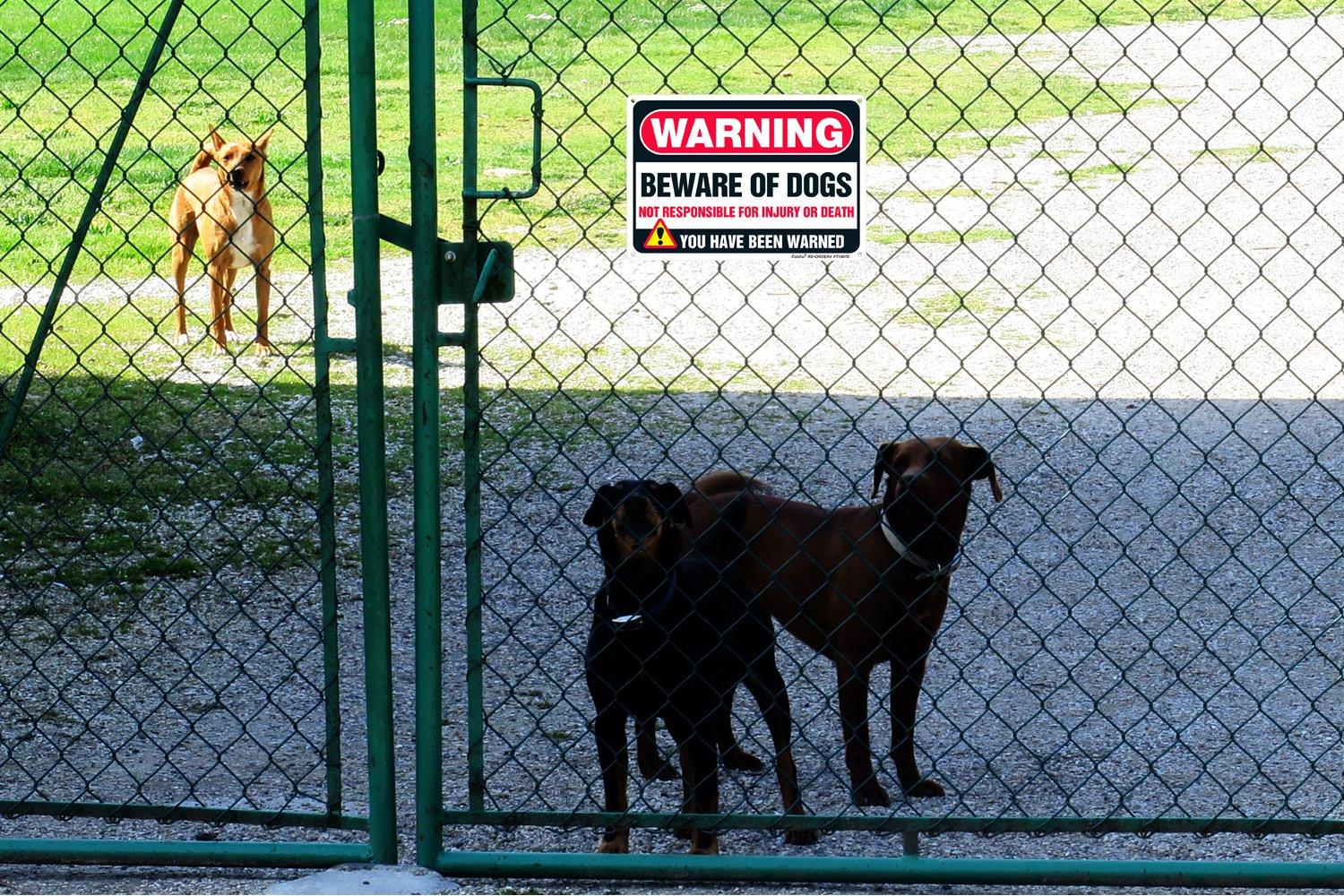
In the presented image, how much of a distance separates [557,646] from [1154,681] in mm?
1893

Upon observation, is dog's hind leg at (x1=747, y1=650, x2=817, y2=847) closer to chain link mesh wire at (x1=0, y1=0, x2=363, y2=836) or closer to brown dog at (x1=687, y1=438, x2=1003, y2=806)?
brown dog at (x1=687, y1=438, x2=1003, y2=806)

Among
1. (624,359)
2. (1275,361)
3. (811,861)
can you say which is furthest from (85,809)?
(1275,361)

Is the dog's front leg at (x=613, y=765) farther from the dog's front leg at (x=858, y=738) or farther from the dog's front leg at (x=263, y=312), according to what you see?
the dog's front leg at (x=263, y=312)

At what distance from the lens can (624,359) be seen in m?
8.54

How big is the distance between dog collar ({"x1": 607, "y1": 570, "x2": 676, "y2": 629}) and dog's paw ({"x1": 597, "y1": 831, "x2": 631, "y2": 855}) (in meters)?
0.46

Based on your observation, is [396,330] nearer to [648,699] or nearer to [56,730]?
[56,730]

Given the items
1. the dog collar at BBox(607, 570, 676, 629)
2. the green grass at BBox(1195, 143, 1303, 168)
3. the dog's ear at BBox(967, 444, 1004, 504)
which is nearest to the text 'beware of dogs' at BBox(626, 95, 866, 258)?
the dog collar at BBox(607, 570, 676, 629)

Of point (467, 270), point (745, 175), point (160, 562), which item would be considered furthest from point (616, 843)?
point (160, 562)

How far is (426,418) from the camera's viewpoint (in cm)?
295

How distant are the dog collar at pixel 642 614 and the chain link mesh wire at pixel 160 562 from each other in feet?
2.14

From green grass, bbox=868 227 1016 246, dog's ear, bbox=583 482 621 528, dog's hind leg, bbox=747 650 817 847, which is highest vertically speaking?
green grass, bbox=868 227 1016 246

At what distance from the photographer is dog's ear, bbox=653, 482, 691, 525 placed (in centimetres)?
356

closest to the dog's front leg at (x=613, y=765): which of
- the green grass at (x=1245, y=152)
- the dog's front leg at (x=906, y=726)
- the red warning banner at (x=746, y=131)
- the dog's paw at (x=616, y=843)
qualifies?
the dog's paw at (x=616, y=843)

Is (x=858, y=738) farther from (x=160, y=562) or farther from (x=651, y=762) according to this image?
(x=160, y=562)
